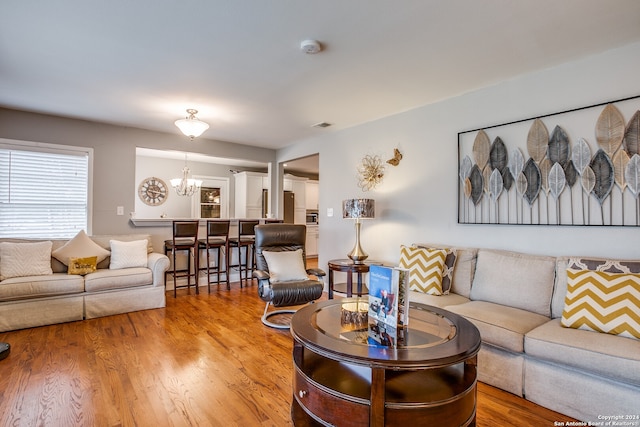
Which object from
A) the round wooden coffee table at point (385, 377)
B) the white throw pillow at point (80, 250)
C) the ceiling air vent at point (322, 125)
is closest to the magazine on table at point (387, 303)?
the round wooden coffee table at point (385, 377)

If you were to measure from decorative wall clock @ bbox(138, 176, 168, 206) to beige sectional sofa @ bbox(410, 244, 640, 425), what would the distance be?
647 centimetres

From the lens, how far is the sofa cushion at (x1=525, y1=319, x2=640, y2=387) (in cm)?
169

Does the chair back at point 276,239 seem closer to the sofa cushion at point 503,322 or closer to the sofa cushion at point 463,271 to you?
the sofa cushion at point 463,271

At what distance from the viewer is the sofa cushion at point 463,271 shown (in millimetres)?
2953

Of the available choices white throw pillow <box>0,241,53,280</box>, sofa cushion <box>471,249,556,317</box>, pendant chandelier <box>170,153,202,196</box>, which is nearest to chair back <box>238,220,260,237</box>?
white throw pillow <box>0,241,53,280</box>

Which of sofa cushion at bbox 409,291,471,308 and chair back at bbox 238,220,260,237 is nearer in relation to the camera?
sofa cushion at bbox 409,291,471,308

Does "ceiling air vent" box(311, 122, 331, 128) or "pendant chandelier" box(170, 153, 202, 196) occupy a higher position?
"ceiling air vent" box(311, 122, 331, 128)

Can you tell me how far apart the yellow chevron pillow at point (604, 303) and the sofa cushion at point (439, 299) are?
0.76 m

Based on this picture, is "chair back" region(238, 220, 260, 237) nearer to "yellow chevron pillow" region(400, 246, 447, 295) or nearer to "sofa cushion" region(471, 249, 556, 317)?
"yellow chevron pillow" region(400, 246, 447, 295)

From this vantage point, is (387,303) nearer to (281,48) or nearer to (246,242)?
(281,48)

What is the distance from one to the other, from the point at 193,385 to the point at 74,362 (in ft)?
3.69

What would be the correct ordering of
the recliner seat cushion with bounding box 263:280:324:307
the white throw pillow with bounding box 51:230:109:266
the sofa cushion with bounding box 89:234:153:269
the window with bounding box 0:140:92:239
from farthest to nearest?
1. the sofa cushion with bounding box 89:234:153:269
2. the window with bounding box 0:140:92:239
3. the white throw pillow with bounding box 51:230:109:266
4. the recliner seat cushion with bounding box 263:280:324:307

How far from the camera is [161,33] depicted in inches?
88.7

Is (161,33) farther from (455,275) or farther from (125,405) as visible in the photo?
(455,275)
